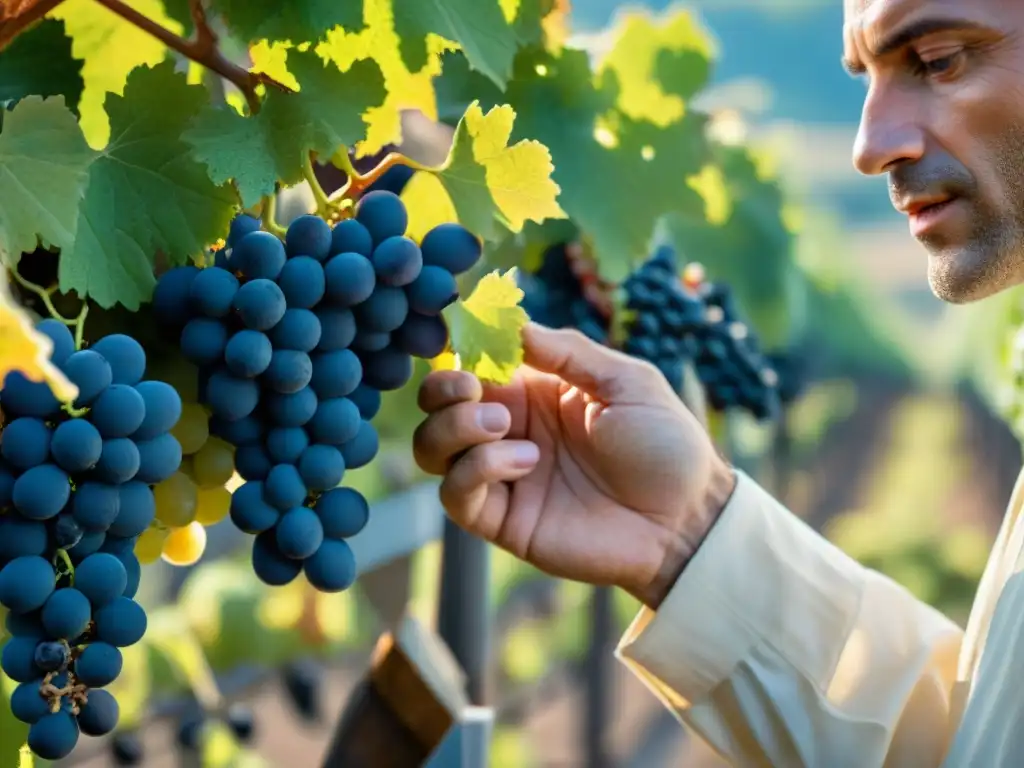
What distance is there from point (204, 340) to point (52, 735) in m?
0.19

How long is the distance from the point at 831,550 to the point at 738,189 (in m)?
0.59

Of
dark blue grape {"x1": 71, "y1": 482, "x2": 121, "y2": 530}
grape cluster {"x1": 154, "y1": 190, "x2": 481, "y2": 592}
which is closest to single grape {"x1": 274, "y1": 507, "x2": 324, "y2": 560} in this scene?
grape cluster {"x1": 154, "y1": 190, "x2": 481, "y2": 592}

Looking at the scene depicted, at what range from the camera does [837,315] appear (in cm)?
485

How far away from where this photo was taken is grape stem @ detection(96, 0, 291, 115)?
630mm

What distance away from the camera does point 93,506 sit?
52cm

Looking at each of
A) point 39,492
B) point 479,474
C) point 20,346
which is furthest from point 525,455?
point 20,346

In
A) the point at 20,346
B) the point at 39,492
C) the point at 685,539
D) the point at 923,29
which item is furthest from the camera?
the point at 685,539

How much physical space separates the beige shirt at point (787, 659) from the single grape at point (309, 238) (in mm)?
496

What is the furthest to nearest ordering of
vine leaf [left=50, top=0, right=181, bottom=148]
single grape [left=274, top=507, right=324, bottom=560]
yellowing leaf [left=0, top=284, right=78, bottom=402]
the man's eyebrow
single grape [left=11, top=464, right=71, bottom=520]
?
the man's eyebrow < vine leaf [left=50, top=0, right=181, bottom=148] < single grape [left=274, top=507, right=324, bottom=560] < single grape [left=11, top=464, right=71, bottom=520] < yellowing leaf [left=0, top=284, right=78, bottom=402]

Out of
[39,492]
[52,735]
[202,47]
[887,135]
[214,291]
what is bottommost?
[52,735]

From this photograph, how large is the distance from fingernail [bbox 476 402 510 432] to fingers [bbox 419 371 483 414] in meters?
0.01

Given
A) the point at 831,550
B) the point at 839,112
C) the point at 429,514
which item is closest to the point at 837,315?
the point at 839,112

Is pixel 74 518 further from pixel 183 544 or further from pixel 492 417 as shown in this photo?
pixel 492 417

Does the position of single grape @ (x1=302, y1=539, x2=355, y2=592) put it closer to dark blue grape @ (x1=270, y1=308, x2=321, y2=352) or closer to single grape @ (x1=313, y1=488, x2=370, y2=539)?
single grape @ (x1=313, y1=488, x2=370, y2=539)
